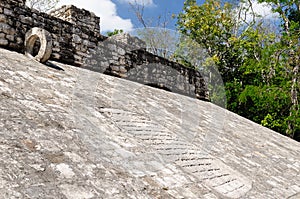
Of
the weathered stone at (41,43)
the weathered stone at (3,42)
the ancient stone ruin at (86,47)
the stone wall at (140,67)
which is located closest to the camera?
the weathered stone at (41,43)

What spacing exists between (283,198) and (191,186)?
132 cm

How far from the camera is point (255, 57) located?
1691 cm

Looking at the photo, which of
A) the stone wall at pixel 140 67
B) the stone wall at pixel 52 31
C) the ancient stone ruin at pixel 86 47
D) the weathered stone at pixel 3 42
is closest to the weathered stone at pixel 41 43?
the ancient stone ruin at pixel 86 47

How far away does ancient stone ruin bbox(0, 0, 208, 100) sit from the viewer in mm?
4594

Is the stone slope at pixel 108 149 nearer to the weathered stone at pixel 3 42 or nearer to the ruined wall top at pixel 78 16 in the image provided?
the weathered stone at pixel 3 42

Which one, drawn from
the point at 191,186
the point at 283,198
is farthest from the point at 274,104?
the point at 191,186

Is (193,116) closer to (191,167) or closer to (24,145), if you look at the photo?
(191,167)

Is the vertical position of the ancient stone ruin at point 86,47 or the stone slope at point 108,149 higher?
the ancient stone ruin at point 86,47

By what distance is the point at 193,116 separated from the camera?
235 inches

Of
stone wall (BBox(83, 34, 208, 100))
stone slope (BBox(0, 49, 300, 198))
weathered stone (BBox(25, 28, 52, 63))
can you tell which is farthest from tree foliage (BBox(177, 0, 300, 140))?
weathered stone (BBox(25, 28, 52, 63))

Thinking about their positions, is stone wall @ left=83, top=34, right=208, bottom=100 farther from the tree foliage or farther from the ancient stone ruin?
the tree foliage

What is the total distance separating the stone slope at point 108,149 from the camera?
1.95 metres

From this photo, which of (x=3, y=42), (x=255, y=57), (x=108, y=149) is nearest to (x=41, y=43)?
(x=3, y=42)

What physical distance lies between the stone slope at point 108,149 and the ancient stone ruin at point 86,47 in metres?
0.45
